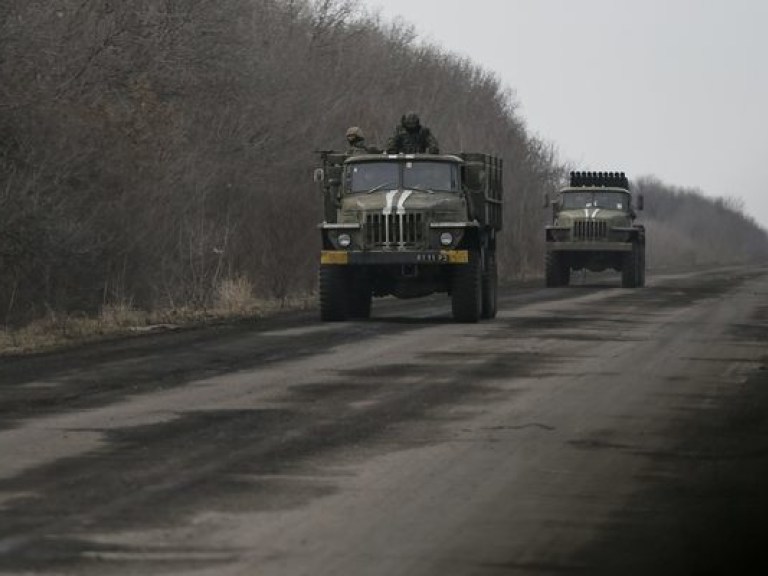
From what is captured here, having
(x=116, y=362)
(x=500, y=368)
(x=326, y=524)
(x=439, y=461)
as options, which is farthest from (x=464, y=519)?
(x=116, y=362)

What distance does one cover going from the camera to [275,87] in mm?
39688

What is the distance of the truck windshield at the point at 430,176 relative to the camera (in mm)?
25750

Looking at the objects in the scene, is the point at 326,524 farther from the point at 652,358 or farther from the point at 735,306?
the point at 735,306

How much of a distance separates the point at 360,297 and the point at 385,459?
15957 millimetres

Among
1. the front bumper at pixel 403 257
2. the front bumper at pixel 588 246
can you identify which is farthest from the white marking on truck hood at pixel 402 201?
the front bumper at pixel 588 246

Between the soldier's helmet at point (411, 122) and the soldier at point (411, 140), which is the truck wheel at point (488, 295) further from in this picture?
the soldier's helmet at point (411, 122)

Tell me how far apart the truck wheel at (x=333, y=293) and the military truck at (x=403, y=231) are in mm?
14

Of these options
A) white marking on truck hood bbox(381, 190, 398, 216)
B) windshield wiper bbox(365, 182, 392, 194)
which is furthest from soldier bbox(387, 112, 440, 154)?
white marking on truck hood bbox(381, 190, 398, 216)

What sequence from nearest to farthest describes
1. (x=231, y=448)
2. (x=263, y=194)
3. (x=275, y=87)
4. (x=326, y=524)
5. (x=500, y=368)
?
(x=326, y=524) < (x=231, y=448) < (x=500, y=368) < (x=263, y=194) < (x=275, y=87)

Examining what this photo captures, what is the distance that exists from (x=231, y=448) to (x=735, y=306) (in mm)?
21311

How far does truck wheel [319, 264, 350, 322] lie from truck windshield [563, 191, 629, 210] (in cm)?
1969

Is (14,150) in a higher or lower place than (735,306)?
higher

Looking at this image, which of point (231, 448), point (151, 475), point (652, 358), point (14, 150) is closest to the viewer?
point (151, 475)

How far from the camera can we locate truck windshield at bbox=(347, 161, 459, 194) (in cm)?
2577
